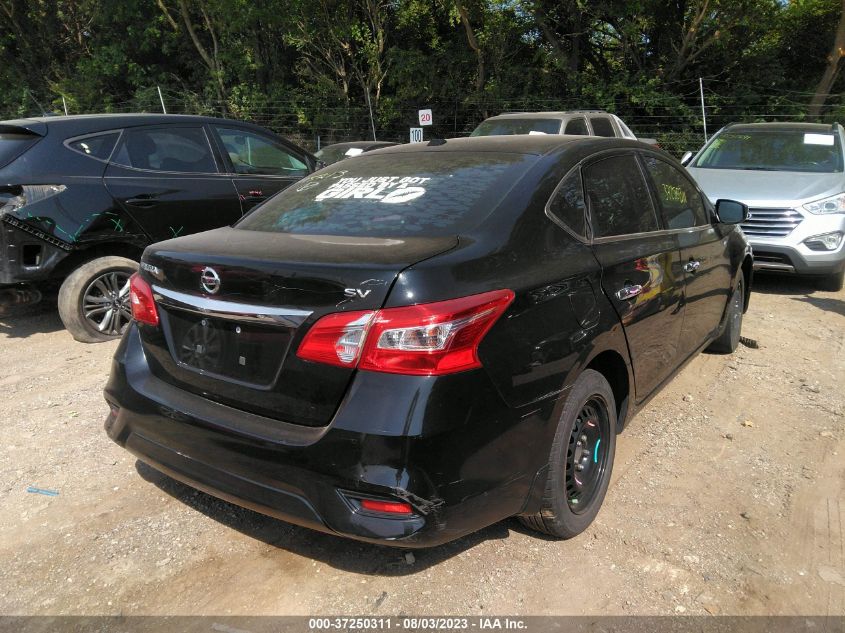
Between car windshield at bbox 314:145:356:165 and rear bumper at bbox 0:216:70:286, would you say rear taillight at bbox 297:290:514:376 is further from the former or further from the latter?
car windshield at bbox 314:145:356:165

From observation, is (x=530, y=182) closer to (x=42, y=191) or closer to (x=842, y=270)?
(x=42, y=191)

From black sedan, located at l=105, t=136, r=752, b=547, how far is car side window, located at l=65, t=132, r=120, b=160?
2809 millimetres

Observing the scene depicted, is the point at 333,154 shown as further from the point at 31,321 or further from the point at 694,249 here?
the point at 694,249

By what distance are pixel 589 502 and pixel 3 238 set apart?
4.46 meters

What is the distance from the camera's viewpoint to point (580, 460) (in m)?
2.91

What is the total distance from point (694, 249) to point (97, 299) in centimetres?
453

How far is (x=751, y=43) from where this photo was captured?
53.2ft

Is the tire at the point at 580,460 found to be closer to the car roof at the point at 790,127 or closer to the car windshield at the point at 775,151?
the car windshield at the point at 775,151

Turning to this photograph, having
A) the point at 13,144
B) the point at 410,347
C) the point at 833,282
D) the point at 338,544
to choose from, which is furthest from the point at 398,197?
the point at 833,282

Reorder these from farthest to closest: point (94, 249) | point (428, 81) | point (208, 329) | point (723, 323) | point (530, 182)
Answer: point (428, 81), point (94, 249), point (723, 323), point (530, 182), point (208, 329)

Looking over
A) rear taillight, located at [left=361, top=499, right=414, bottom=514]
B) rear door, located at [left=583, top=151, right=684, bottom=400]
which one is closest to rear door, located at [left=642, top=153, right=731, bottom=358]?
rear door, located at [left=583, top=151, right=684, bottom=400]

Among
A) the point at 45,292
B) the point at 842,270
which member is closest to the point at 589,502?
the point at 45,292

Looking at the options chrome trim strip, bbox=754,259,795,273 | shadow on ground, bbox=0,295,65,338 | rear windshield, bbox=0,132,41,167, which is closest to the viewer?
rear windshield, bbox=0,132,41,167

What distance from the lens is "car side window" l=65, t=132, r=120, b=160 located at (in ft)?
17.3
